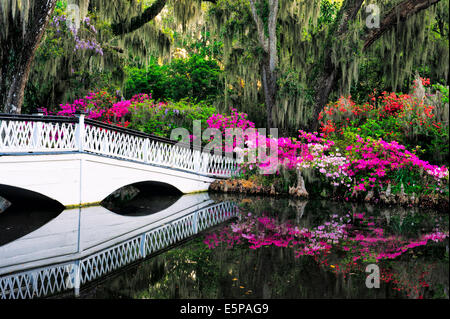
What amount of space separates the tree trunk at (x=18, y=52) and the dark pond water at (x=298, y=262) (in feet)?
24.1

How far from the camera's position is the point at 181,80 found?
25.2 metres

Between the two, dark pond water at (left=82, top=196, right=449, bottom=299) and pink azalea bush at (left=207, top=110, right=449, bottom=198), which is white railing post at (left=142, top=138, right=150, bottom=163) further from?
dark pond water at (left=82, top=196, right=449, bottom=299)

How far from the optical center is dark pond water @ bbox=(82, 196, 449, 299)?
4340 millimetres

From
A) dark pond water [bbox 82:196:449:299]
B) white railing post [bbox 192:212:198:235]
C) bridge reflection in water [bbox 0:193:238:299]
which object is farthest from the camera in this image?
white railing post [bbox 192:212:198:235]

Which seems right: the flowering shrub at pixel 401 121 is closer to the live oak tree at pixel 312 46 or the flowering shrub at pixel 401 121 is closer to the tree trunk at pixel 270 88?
the live oak tree at pixel 312 46

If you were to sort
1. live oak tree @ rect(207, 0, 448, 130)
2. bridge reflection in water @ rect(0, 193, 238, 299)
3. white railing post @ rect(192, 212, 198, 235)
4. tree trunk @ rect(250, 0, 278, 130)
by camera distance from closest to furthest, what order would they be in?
bridge reflection in water @ rect(0, 193, 238, 299) → white railing post @ rect(192, 212, 198, 235) → live oak tree @ rect(207, 0, 448, 130) → tree trunk @ rect(250, 0, 278, 130)

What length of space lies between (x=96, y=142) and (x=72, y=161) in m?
0.92

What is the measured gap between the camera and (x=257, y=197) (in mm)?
12953

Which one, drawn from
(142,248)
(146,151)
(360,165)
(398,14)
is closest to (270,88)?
(398,14)

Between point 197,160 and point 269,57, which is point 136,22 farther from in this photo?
point 197,160

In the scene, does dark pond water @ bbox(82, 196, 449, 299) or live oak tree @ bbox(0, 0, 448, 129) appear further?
live oak tree @ bbox(0, 0, 448, 129)

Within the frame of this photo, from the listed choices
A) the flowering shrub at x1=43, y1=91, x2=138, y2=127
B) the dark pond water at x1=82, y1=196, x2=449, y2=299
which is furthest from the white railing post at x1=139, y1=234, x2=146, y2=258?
the flowering shrub at x1=43, y1=91, x2=138, y2=127

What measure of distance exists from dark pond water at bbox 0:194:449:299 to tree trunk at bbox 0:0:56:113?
3.48 metres
